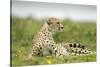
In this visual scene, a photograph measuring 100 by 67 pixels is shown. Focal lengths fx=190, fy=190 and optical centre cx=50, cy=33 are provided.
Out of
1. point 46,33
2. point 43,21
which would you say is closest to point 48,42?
point 46,33

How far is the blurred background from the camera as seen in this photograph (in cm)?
177

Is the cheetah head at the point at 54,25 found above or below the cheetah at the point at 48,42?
above

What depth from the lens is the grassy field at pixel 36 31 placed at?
1766mm

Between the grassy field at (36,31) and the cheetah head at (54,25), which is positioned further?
the cheetah head at (54,25)

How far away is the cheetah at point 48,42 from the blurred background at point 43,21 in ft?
0.13

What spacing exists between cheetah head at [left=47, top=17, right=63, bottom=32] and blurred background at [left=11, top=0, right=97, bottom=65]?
38 millimetres

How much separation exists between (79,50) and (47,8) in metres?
0.54

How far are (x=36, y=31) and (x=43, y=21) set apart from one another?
0.39 feet

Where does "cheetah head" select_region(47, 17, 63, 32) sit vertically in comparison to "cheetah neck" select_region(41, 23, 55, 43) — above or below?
above

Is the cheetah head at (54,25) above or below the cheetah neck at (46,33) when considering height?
above

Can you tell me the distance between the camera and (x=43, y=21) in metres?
1.85

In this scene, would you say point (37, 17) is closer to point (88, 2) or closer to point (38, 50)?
point (38, 50)

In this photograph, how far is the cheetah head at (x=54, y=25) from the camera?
6.17 feet
